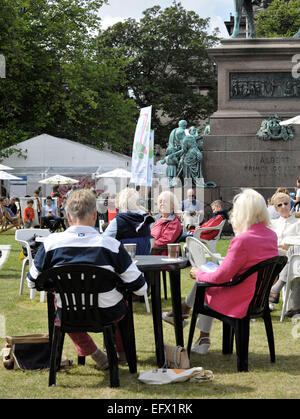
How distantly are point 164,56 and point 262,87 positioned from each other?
3039cm

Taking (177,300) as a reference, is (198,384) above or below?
below

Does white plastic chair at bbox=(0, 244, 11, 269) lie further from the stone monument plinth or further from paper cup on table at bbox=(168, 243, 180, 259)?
the stone monument plinth

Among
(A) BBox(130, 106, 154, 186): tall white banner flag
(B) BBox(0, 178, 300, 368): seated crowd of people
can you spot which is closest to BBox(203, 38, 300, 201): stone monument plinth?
(A) BBox(130, 106, 154, 186): tall white banner flag

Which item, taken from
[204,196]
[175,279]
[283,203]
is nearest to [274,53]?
[204,196]

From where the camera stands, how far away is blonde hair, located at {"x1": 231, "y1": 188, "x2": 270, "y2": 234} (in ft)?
17.8

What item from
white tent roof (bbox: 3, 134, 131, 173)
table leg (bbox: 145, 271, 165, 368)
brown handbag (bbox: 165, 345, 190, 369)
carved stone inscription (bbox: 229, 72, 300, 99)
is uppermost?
carved stone inscription (bbox: 229, 72, 300, 99)

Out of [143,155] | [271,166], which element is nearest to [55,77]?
[271,166]

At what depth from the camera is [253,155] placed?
19.1 metres

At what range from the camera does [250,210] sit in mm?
5430

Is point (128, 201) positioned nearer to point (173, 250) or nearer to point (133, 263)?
point (173, 250)

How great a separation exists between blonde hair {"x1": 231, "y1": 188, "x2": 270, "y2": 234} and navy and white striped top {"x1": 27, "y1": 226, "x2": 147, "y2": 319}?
105 centimetres

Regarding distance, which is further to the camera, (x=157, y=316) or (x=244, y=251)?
(x=157, y=316)

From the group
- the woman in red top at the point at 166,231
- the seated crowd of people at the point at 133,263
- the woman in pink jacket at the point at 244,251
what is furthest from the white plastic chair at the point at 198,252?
the woman in red top at the point at 166,231
